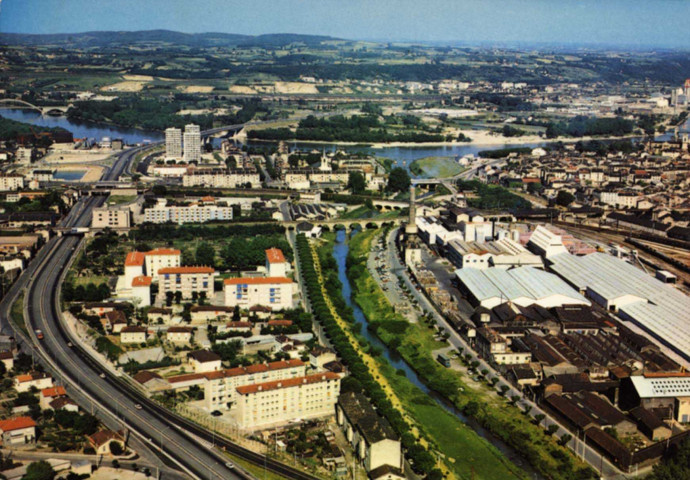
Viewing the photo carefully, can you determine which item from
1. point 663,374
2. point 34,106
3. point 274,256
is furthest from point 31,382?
point 34,106

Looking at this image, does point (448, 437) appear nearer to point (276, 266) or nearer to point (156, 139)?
point (276, 266)

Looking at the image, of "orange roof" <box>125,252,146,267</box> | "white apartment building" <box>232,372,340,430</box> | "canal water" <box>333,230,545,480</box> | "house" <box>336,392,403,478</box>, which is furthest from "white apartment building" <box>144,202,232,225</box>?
"house" <box>336,392,403,478</box>

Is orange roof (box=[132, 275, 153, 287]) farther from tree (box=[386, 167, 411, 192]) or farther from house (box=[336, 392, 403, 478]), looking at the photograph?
tree (box=[386, 167, 411, 192])

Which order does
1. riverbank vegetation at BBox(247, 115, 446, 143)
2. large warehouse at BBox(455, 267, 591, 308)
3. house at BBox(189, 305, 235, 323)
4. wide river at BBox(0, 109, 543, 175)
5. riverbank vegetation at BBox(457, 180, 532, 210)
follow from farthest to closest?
riverbank vegetation at BBox(247, 115, 446, 143)
wide river at BBox(0, 109, 543, 175)
riverbank vegetation at BBox(457, 180, 532, 210)
large warehouse at BBox(455, 267, 591, 308)
house at BBox(189, 305, 235, 323)

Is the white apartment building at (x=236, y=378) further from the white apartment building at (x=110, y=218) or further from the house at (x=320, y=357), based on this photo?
the white apartment building at (x=110, y=218)

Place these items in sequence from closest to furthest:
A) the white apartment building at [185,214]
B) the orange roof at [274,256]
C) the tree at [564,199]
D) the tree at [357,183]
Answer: the orange roof at [274,256]
the white apartment building at [185,214]
the tree at [564,199]
the tree at [357,183]

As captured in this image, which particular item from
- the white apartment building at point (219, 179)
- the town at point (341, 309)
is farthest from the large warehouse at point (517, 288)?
the white apartment building at point (219, 179)
